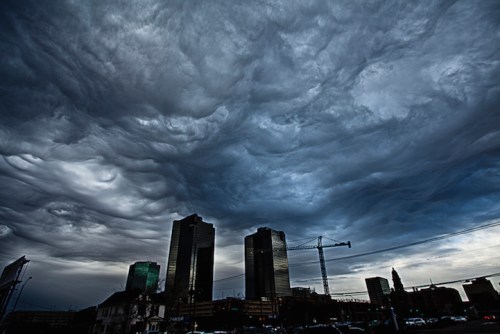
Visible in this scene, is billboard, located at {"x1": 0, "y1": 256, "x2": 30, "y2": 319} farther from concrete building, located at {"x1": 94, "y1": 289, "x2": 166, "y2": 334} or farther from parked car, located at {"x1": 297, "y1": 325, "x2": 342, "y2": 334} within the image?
parked car, located at {"x1": 297, "y1": 325, "x2": 342, "y2": 334}

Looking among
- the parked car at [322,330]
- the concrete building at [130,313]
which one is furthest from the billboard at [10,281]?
the parked car at [322,330]

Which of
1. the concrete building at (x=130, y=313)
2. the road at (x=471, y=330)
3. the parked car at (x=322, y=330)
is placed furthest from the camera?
the concrete building at (x=130, y=313)

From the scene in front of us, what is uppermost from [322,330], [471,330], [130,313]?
[130,313]

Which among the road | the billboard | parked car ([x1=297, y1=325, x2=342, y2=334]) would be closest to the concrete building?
the billboard

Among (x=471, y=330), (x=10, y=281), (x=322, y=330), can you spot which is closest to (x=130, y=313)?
(x=10, y=281)

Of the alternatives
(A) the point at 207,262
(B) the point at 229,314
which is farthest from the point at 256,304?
(B) the point at 229,314

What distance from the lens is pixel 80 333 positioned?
59.6 metres

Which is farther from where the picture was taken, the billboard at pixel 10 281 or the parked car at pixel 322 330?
the billboard at pixel 10 281

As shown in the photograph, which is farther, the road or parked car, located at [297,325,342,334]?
the road

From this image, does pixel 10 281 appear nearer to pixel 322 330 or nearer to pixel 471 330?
pixel 322 330

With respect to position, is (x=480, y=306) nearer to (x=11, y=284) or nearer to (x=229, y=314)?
(x=229, y=314)

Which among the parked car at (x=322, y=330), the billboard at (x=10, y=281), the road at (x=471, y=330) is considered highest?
the billboard at (x=10, y=281)

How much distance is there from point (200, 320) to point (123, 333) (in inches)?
3956

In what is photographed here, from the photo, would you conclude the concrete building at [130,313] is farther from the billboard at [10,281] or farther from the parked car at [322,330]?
the parked car at [322,330]
